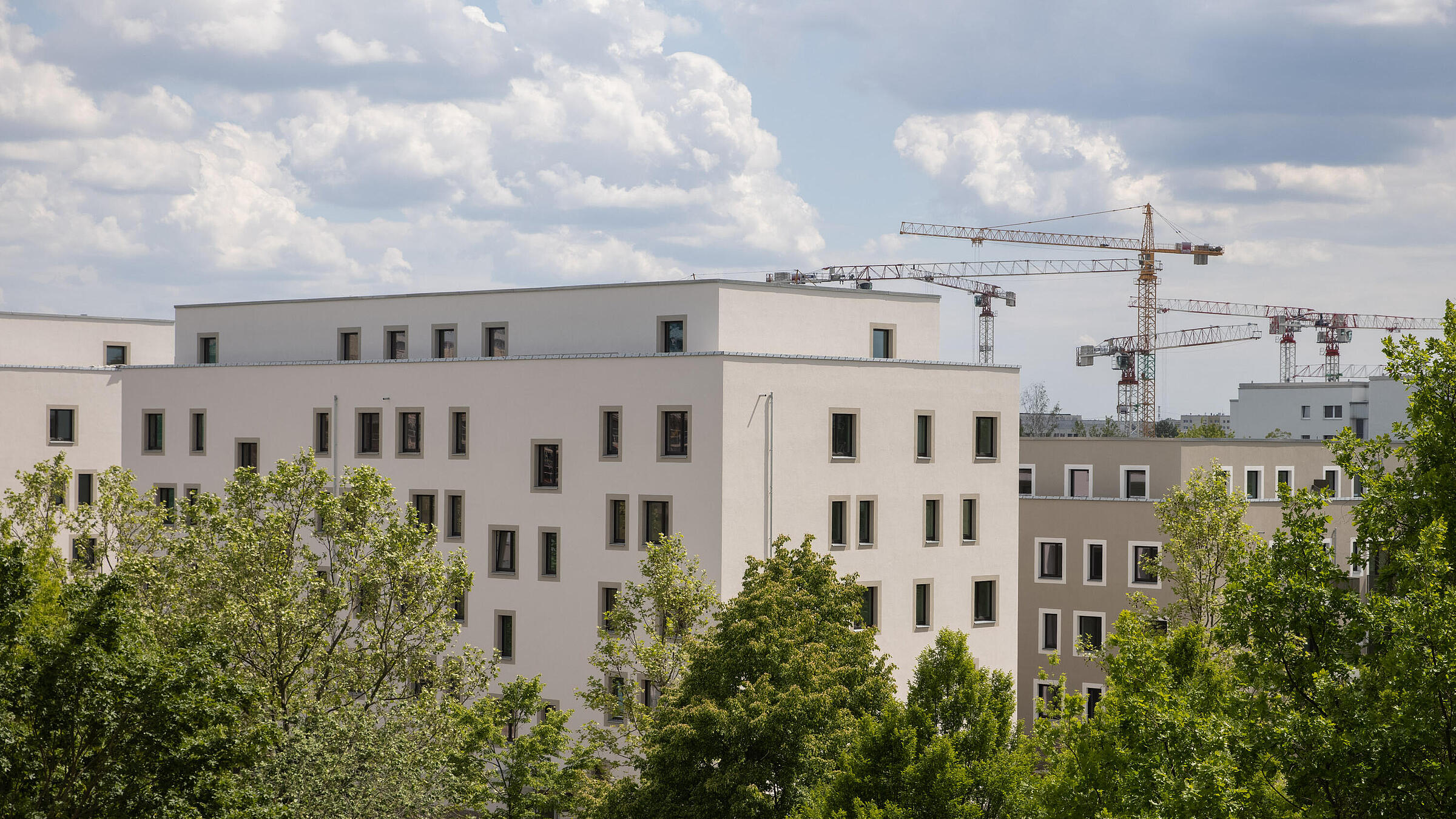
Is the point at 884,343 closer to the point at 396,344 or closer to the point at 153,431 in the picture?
the point at 396,344

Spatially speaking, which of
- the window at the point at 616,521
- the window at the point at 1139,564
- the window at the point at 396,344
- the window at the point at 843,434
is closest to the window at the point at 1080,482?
the window at the point at 1139,564

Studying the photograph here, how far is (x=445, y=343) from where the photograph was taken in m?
59.4

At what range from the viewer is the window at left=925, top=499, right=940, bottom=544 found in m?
54.1

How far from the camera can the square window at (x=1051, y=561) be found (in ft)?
219

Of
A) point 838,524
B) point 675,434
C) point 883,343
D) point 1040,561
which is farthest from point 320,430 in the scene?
point 1040,561

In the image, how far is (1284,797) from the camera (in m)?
19.8

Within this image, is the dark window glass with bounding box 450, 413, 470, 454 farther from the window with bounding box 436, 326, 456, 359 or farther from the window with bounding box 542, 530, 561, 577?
the window with bounding box 436, 326, 456, 359

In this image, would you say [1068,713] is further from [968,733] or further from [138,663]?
[138,663]

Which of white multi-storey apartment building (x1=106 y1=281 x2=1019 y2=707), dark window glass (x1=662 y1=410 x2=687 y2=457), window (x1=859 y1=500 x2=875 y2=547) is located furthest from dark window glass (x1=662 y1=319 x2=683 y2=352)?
window (x1=859 y1=500 x2=875 y2=547)

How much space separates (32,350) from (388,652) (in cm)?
5513

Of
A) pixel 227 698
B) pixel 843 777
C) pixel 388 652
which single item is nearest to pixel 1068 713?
pixel 843 777

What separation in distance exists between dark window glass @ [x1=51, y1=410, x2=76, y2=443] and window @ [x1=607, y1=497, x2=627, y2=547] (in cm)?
3819

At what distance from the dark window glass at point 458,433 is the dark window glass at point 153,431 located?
1598cm

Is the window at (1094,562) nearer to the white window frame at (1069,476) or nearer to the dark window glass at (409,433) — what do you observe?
the white window frame at (1069,476)
